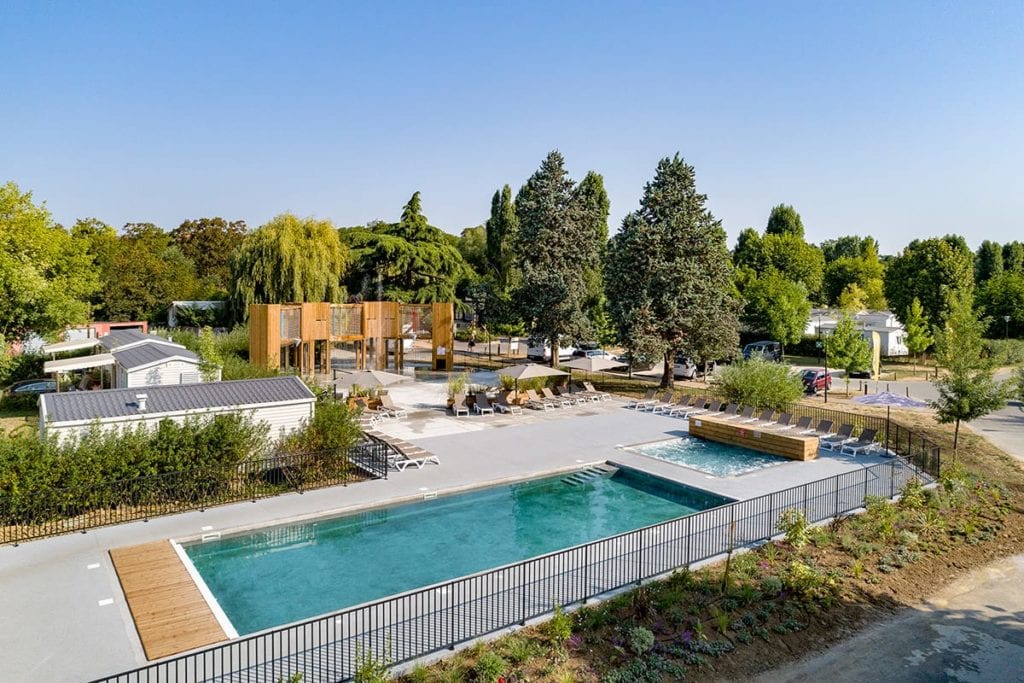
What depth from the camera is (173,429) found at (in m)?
15.2

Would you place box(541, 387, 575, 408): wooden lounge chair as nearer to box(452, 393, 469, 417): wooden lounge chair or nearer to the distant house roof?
box(452, 393, 469, 417): wooden lounge chair

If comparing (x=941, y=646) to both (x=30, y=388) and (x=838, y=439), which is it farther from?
(x=30, y=388)

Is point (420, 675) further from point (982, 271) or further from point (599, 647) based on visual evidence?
point (982, 271)

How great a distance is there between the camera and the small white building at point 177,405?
1544cm

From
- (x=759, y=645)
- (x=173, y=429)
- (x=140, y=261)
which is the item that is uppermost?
(x=140, y=261)

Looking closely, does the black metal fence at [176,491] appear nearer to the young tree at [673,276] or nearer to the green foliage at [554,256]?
the young tree at [673,276]

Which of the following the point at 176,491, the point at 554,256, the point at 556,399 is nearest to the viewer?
the point at 176,491

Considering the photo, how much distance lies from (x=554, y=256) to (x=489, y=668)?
29.8 metres

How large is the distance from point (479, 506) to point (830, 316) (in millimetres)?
47398

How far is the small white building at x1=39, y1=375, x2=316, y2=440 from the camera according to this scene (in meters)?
15.4

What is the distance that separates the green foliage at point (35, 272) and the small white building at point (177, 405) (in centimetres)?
1910

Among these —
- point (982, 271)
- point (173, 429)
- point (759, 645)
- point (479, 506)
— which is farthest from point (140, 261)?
point (982, 271)

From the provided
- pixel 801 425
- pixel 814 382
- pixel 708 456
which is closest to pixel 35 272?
pixel 708 456

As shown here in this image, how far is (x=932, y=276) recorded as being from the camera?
48.6 m
